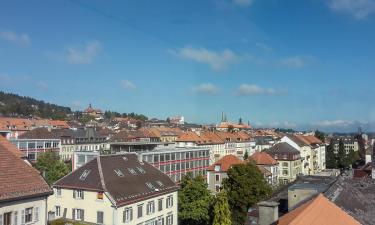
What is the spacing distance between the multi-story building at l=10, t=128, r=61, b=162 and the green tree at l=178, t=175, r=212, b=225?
2057 inches

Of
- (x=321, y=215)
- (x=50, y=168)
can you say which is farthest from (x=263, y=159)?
(x=321, y=215)

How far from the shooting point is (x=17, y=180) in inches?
990

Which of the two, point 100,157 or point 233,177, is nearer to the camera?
point 100,157

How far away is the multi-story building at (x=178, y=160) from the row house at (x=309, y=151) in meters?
32.6

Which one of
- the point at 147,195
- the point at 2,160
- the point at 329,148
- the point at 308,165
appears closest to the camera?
the point at 2,160

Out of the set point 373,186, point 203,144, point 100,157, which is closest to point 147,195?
point 100,157

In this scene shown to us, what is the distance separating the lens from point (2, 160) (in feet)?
84.1

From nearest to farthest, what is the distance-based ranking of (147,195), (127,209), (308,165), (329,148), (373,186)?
1. (373,186)
2. (127,209)
3. (147,195)
4. (308,165)
5. (329,148)

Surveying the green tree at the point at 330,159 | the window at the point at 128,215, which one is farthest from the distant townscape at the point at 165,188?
the green tree at the point at 330,159

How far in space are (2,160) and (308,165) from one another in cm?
10310

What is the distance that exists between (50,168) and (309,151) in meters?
78.6

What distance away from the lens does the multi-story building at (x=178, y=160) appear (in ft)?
221

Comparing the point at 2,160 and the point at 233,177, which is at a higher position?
the point at 2,160

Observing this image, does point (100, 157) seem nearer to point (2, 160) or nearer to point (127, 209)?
point (127, 209)
